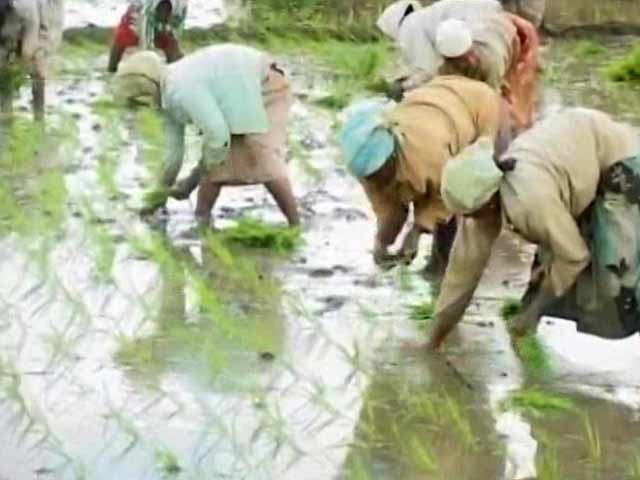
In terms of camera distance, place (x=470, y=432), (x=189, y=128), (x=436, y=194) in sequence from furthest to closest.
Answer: (x=189, y=128) → (x=436, y=194) → (x=470, y=432)

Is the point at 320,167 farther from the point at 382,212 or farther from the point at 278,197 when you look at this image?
the point at 382,212

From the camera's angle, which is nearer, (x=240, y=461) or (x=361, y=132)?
(x=240, y=461)

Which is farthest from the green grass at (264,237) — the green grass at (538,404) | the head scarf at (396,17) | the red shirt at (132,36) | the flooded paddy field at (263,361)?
the red shirt at (132,36)

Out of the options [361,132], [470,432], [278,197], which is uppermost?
[361,132]

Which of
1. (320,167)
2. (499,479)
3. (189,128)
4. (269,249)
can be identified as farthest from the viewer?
(189,128)

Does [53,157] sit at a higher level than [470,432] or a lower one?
lower

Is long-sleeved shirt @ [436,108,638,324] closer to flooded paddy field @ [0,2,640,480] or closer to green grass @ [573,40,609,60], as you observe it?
flooded paddy field @ [0,2,640,480]

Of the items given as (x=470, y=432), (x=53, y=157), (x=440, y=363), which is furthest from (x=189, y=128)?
(x=470, y=432)

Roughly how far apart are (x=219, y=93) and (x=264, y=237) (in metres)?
0.61

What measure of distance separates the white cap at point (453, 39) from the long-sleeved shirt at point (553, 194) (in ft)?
3.10

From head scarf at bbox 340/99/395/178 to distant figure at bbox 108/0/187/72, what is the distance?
545 centimetres

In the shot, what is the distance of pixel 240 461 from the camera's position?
16.3ft

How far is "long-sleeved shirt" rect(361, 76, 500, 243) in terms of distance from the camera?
6.25 m

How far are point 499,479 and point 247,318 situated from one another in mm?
1720
